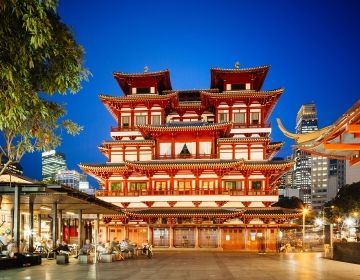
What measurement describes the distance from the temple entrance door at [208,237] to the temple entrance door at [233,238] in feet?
3.28

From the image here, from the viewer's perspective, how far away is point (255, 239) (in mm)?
48312

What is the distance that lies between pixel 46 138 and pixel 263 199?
3607 centimetres

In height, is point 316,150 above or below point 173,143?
below

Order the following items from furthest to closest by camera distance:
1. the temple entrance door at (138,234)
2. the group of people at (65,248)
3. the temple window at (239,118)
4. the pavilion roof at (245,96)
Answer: the temple window at (239,118)
the pavilion roof at (245,96)
the temple entrance door at (138,234)
the group of people at (65,248)

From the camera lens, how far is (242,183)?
166 feet

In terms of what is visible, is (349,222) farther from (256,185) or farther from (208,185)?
(208,185)

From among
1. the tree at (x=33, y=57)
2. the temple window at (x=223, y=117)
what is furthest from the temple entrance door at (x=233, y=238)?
the tree at (x=33, y=57)

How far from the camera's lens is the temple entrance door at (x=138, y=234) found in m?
49.9

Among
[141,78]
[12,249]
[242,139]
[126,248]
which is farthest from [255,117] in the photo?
[12,249]

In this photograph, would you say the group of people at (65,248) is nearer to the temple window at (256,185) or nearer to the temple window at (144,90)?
the temple window at (256,185)

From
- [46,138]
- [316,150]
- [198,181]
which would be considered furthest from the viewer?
[198,181]

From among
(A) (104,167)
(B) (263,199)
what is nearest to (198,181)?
(B) (263,199)

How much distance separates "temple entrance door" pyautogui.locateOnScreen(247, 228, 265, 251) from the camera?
47875 millimetres

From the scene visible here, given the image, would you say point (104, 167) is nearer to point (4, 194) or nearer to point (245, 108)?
point (245, 108)
